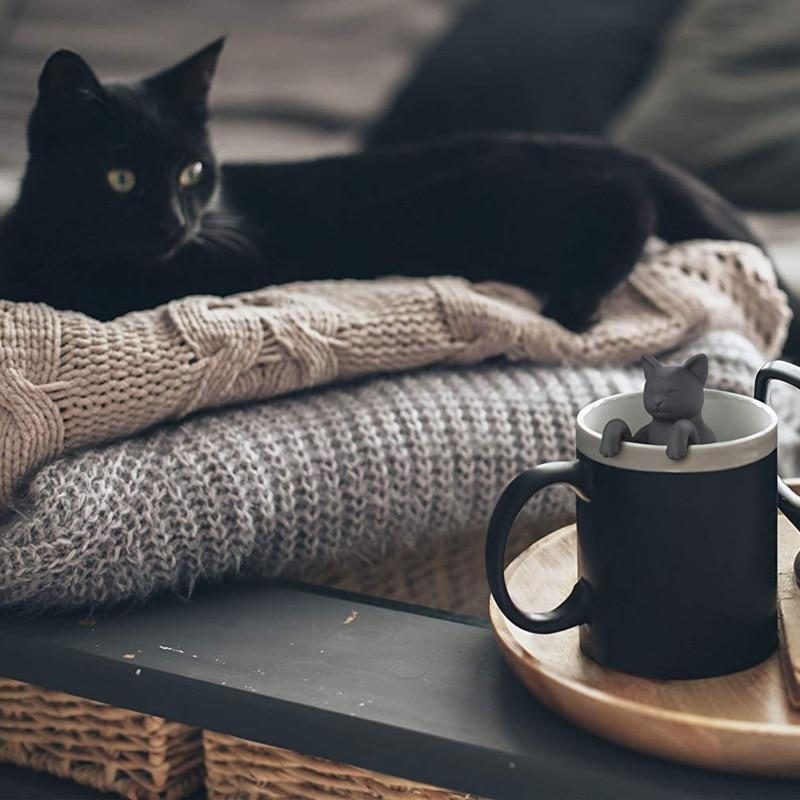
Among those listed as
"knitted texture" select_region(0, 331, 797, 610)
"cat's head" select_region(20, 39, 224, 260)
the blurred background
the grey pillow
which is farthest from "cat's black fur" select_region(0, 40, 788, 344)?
the grey pillow

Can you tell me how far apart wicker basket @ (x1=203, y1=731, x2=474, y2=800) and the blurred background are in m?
0.69

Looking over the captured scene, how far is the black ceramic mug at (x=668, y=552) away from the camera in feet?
1.53

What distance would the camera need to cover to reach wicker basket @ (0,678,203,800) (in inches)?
23.5

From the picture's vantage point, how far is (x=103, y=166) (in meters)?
0.72

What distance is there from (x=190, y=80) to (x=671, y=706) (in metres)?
0.56

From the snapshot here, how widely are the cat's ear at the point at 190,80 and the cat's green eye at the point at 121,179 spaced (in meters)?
0.09

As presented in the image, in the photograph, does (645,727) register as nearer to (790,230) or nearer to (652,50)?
(790,230)

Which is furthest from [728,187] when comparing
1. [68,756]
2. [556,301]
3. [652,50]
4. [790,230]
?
[68,756]

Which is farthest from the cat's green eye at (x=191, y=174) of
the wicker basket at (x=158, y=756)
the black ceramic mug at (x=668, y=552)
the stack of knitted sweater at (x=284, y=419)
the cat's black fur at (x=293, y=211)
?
the black ceramic mug at (x=668, y=552)

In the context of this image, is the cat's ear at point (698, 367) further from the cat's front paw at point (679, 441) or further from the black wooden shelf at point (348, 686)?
the black wooden shelf at point (348, 686)

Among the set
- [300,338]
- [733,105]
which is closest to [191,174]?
[300,338]

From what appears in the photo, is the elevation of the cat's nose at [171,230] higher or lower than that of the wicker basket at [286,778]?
higher

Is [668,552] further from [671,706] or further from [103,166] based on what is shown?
[103,166]

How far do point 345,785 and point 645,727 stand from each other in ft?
0.54
